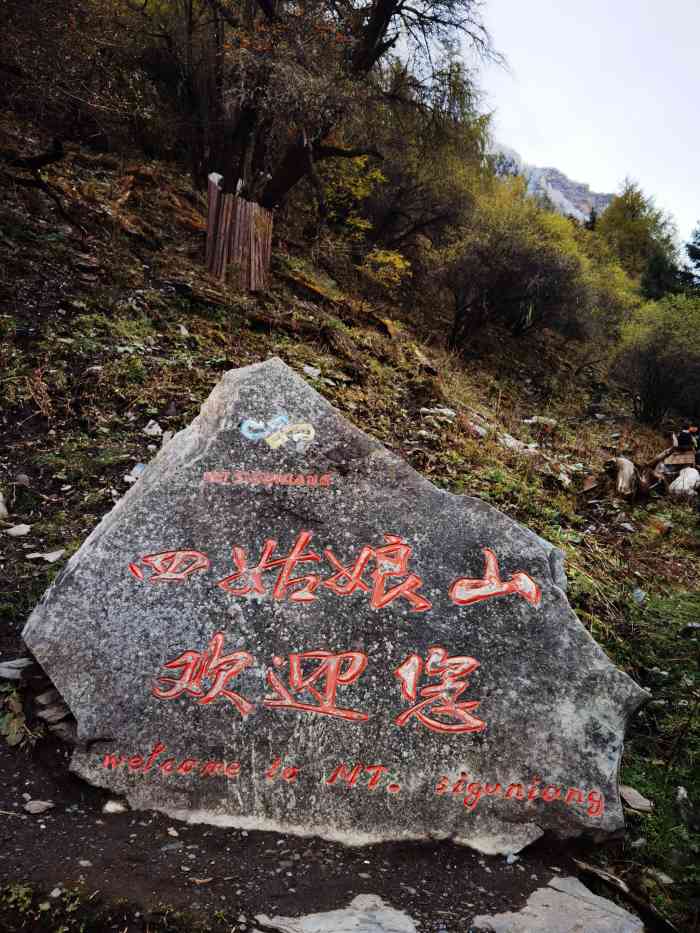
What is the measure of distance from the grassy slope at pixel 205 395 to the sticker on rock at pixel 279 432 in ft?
4.91

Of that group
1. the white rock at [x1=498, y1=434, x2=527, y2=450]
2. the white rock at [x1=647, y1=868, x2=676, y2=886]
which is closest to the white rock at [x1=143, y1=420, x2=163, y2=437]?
the white rock at [x1=498, y1=434, x2=527, y2=450]

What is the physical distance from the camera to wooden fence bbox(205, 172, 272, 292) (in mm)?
7336

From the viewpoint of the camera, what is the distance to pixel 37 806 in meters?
2.11

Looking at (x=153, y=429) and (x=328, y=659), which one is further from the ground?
(x=153, y=429)

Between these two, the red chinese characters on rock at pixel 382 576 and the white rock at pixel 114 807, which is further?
the red chinese characters on rock at pixel 382 576

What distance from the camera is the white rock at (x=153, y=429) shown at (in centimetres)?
463

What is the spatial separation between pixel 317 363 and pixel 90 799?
4.72m

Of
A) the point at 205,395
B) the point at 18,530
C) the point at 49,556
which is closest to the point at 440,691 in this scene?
the point at 49,556

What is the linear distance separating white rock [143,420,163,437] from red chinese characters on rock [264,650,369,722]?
9.11ft

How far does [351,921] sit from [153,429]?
3.70 meters

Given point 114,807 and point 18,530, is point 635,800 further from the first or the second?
point 18,530

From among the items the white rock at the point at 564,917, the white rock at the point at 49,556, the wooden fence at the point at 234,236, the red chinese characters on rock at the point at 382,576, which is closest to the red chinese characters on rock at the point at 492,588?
the red chinese characters on rock at the point at 382,576

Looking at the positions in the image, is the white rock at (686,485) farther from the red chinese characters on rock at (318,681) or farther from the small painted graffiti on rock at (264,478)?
the red chinese characters on rock at (318,681)

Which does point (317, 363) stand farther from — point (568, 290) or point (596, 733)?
point (568, 290)
